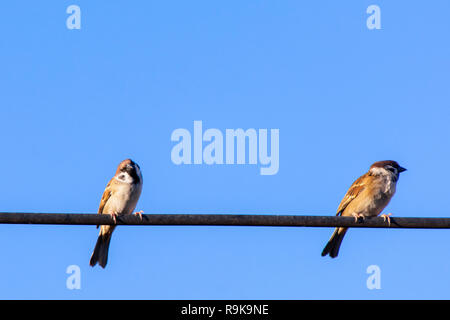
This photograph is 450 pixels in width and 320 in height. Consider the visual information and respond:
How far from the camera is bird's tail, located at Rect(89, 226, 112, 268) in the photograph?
10.3 m

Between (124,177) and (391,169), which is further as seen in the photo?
(391,169)

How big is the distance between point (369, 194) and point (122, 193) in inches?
135

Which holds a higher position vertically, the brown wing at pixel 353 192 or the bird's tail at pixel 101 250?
the brown wing at pixel 353 192

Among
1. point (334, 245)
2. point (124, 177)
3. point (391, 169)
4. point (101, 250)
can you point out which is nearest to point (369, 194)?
point (391, 169)

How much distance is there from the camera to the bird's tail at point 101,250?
1027cm

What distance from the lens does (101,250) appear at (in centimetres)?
1054

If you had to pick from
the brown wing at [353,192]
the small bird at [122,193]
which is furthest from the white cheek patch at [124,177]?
the brown wing at [353,192]

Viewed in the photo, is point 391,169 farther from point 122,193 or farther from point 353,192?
point 122,193

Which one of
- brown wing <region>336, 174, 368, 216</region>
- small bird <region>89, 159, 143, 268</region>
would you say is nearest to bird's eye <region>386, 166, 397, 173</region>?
brown wing <region>336, 174, 368, 216</region>

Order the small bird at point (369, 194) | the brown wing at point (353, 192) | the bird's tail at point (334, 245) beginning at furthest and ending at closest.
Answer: the brown wing at point (353, 192) → the small bird at point (369, 194) → the bird's tail at point (334, 245)

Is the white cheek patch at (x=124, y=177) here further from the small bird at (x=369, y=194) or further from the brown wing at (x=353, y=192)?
the brown wing at (x=353, y=192)

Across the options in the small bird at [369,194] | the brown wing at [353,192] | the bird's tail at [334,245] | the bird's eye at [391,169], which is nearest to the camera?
the bird's tail at [334,245]
